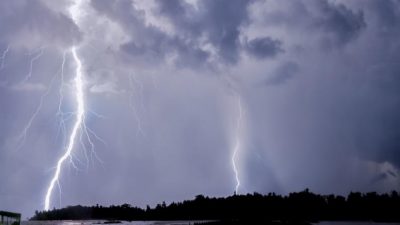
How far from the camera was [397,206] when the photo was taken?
163500 mm

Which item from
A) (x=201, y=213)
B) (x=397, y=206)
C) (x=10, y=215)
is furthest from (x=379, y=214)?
(x=10, y=215)

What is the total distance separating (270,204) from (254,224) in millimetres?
85693

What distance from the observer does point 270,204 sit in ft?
577

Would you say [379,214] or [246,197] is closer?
[379,214]

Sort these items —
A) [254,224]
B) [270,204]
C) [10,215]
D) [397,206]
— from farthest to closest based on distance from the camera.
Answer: [270,204] < [397,206] < [254,224] < [10,215]

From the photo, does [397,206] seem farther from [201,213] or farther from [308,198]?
[201,213]

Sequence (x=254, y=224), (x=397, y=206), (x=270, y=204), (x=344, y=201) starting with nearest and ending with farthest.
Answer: (x=254, y=224) < (x=397, y=206) < (x=270, y=204) < (x=344, y=201)

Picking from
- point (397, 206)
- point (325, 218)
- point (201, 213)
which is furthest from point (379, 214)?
point (201, 213)

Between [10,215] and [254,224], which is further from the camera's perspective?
[254,224]

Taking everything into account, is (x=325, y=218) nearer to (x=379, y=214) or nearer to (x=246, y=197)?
(x=379, y=214)

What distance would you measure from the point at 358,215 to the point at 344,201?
54.6ft

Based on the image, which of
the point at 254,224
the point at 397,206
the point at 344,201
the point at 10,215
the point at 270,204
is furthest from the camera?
the point at 344,201

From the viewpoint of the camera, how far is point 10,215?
47.3 metres

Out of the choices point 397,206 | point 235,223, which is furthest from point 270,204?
point 235,223
